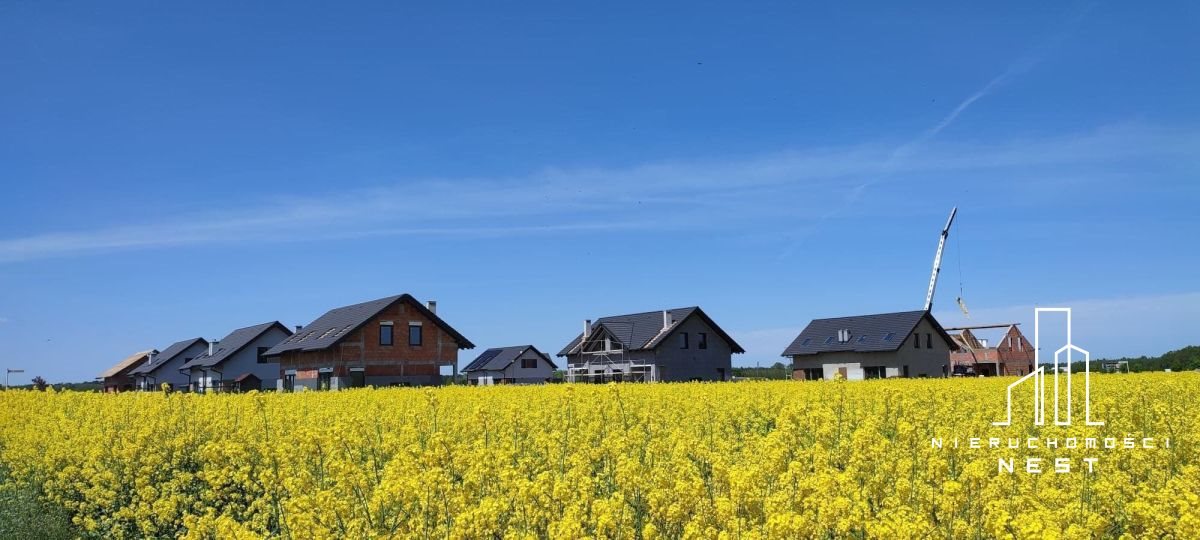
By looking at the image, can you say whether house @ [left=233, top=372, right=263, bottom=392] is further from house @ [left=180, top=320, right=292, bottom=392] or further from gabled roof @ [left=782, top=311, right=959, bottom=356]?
gabled roof @ [left=782, top=311, right=959, bottom=356]

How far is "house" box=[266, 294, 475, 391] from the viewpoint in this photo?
1678 inches

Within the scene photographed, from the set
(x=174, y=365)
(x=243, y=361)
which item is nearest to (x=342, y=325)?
(x=243, y=361)

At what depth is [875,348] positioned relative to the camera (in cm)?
5559

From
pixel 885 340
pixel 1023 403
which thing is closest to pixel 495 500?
pixel 1023 403

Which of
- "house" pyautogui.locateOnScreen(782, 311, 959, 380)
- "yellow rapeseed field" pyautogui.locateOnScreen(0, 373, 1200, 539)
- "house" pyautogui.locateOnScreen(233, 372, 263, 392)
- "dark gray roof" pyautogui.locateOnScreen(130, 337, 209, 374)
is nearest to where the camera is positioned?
"yellow rapeseed field" pyautogui.locateOnScreen(0, 373, 1200, 539)

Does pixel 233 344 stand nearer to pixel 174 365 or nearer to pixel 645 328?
pixel 174 365

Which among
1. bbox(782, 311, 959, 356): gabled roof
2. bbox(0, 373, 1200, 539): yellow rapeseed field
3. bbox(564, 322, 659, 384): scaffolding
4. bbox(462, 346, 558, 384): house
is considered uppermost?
bbox(0, 373, 1200, 539): yellow rapeseed field

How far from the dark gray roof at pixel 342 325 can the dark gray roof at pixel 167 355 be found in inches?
950

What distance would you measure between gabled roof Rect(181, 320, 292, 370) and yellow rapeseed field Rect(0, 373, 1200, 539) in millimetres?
44536

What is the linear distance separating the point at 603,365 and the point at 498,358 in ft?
79.2

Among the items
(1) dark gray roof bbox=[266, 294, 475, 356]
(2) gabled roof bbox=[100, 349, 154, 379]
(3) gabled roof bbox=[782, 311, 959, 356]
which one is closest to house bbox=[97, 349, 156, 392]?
(2) gabled roof bbox=[100, 349, 154, 379]

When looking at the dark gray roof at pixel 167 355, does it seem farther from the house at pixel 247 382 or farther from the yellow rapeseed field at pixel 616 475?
the yellow rapeseed field at pixel 616 475

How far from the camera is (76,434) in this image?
15070 millimetres

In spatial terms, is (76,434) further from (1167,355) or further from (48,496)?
(1167,355)
